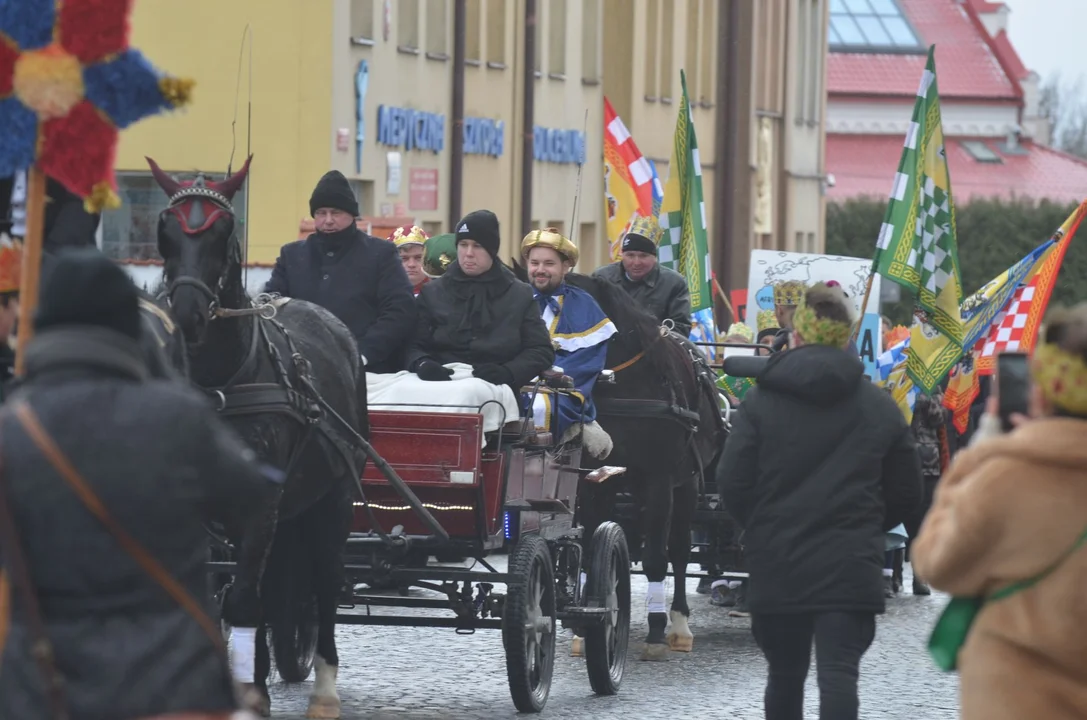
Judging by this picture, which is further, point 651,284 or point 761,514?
point 651,284

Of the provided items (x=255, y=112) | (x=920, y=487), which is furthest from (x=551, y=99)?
(x=920, y=487)

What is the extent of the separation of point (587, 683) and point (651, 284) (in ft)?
12.1

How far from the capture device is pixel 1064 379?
18.5ft

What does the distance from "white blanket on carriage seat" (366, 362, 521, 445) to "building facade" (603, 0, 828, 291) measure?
2878cm

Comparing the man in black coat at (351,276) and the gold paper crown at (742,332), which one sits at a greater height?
the man in black coat at (351,276)

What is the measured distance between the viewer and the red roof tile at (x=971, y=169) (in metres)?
72.4

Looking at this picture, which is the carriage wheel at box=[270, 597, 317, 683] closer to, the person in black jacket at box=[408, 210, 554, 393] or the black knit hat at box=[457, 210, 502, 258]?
the person in black jacket at box=[408, 210, 554, 393]

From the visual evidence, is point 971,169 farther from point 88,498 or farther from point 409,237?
point 88,498

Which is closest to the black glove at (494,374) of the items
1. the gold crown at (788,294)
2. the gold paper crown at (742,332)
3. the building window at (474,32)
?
the gold crown at (788,294)

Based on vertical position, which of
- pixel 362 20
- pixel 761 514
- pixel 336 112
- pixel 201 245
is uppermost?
pixel 362 20

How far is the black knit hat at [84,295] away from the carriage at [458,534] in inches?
192

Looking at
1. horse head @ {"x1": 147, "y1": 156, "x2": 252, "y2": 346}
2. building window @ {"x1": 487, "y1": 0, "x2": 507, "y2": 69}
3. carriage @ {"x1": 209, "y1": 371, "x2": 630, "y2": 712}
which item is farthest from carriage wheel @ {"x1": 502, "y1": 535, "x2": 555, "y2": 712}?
building window @ {"x1": 487, "y1": 0, "x2": 507, "y2": 69}

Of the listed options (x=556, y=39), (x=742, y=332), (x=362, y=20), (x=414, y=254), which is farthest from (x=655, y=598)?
(x=556, y=39)

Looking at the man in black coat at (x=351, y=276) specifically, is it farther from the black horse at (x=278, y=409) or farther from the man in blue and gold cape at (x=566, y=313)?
the man in blue and gold cape at (x=566, y=313)
